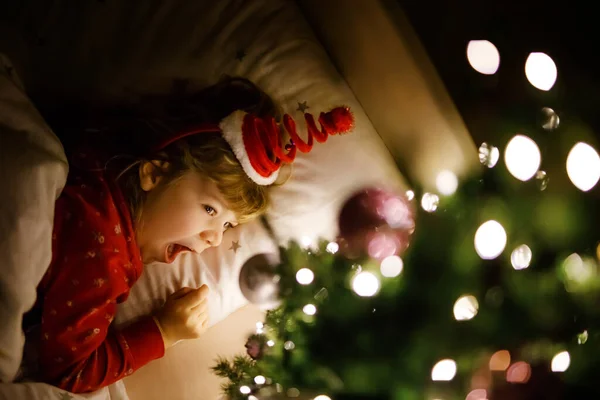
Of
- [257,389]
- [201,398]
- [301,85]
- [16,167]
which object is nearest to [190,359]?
[201,398]

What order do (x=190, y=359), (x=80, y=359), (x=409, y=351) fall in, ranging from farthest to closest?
(x=190, y=359) → (x=80, y=359) → (x=409, y=351)

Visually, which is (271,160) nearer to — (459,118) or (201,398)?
(459,118)

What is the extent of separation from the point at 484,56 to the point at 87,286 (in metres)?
0.76

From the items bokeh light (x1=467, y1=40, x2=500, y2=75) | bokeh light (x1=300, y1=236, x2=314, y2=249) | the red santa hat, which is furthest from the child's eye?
bokeh light (x1=467, y1=40, x2=500, y2=75)

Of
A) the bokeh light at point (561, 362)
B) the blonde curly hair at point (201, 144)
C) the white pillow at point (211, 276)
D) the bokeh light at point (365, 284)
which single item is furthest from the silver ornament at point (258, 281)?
the bokeh light at point (561, 362)

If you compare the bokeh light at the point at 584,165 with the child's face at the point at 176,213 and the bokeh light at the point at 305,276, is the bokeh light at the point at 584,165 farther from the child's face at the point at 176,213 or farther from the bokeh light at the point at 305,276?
the child's face at the point at 176,213

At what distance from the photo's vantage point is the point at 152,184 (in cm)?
100

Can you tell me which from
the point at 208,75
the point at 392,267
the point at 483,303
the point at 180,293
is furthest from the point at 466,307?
the point at 208,75

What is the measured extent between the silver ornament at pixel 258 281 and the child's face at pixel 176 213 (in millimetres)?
142

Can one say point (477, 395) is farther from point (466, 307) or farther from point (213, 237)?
point (213, 237)

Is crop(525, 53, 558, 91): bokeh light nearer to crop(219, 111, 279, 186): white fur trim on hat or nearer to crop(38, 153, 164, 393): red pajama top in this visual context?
crop(219, 111, 279, 186): white fur trim on hat

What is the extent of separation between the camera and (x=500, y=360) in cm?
77

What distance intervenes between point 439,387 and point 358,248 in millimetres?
350

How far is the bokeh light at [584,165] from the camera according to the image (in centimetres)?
64
